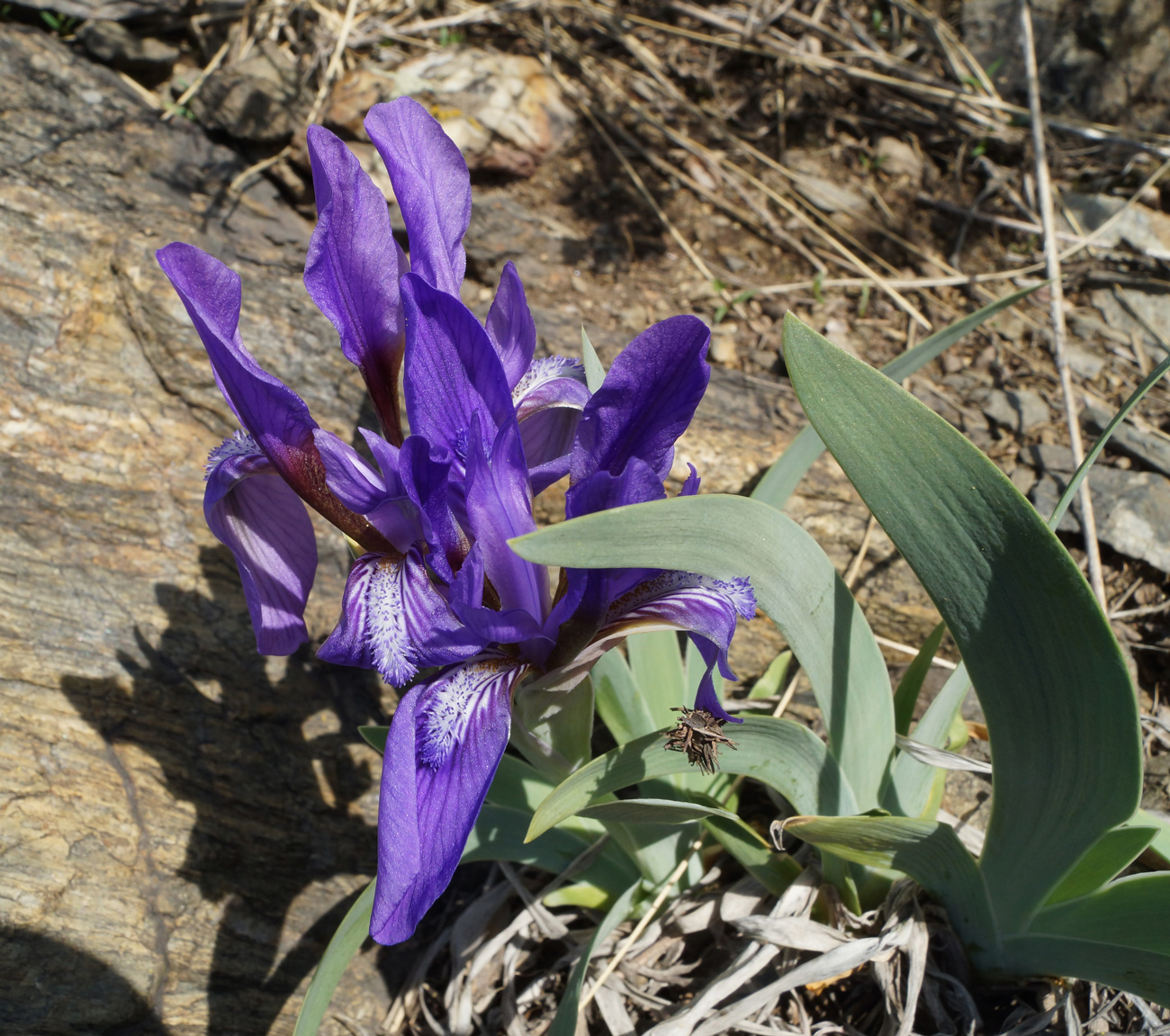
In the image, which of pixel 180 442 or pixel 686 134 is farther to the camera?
pixel 686 134

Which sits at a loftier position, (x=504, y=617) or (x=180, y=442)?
(x=504, y=617)

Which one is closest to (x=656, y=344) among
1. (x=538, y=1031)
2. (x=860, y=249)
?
(x=538, y=1031)

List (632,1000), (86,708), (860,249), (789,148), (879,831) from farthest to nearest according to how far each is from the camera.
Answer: (789,148), (860,249), (86,708), (632,1000), (879,831)

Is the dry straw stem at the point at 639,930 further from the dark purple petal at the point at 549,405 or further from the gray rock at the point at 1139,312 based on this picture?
the gray rock at the point at 1139,312

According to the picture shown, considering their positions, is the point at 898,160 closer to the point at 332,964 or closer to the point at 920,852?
the point at 920,852

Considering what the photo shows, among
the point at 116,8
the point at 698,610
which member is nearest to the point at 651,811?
the point at 698,610

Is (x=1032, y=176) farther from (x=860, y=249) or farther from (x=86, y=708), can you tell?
(x=86, y=708)

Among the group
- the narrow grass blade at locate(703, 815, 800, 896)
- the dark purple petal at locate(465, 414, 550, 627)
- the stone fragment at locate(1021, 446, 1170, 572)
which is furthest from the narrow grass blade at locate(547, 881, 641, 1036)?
the stone fragment at locate(1021, 446, 1170, 572)
